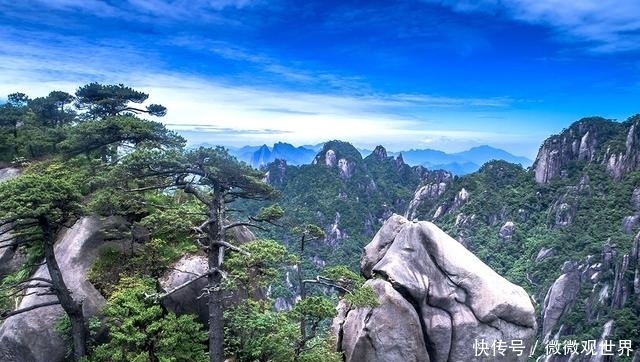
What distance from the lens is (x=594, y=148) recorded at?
300 feet

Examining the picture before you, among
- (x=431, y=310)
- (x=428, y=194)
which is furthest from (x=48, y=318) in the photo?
(x=428, y=194)

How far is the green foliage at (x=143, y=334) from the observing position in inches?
434

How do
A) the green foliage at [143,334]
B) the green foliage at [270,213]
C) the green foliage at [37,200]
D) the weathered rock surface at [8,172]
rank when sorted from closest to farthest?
the green foliage at [37,200] < the green foliage at [143,334] < the green foliage at [270,213] < the weathered rock surface at [8,172]

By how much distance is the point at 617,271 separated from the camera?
58.9 m

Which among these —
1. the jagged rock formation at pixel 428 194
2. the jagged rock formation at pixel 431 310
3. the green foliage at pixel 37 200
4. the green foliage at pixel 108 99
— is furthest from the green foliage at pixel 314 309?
the jagged rock formation at pixel 428 194

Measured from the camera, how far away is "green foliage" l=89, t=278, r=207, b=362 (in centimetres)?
1102

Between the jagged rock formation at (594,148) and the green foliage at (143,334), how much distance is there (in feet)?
293

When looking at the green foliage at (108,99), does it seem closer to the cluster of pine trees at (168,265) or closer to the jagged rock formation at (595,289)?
the cluster of pine trees at (168,265)

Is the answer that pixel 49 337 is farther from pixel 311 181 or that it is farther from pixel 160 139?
pixel 311 181

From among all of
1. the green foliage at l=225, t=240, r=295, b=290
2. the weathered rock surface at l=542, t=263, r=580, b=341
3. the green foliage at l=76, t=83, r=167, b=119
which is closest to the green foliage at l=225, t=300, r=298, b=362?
the green foliage at l=225, t=240, r=295, b=290

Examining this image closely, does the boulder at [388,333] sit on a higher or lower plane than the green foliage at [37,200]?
lower

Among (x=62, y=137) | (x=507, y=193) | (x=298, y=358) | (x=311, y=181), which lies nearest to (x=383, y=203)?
(x=311, y=181)

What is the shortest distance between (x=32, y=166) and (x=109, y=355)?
1219 centimetres

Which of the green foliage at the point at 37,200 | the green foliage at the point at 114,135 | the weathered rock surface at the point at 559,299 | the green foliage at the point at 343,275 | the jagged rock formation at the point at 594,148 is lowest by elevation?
the weathered rock surface at the point at 559,299
